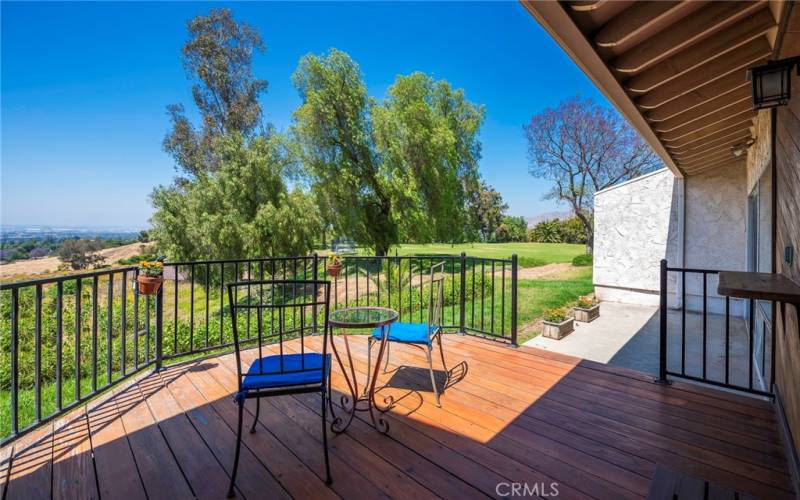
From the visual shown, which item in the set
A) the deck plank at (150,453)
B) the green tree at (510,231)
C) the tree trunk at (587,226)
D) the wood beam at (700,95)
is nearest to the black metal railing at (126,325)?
the deck plank at (150,453)

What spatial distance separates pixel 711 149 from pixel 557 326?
342 centimetres

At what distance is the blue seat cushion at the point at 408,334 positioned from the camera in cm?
252

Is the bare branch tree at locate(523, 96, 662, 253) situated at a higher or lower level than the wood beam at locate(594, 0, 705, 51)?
Answer: higher

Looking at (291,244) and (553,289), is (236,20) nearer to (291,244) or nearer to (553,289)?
(291,244)

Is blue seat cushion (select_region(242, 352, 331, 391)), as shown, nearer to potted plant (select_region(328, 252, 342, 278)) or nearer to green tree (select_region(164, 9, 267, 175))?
potted plant (select_region(328, 252, 342, 278))

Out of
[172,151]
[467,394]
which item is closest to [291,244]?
[172,151]

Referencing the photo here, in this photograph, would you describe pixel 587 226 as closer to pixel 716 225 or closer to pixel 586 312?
pixel 716 225

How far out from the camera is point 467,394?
264cm

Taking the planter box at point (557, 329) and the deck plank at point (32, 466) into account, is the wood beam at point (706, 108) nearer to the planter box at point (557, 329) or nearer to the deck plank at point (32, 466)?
the planter box at point (557, 329)

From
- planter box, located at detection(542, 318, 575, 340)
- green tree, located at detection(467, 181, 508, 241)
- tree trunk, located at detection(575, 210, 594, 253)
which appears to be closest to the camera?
planter box, located at detection(542, 318, 575, 340)

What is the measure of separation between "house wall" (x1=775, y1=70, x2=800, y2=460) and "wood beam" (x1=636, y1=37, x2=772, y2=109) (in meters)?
0.43

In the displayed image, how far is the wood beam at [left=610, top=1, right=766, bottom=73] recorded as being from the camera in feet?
6.21

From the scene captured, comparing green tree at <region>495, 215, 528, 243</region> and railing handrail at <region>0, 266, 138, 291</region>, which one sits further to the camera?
green tree at <region>495, 215, 528, 243</region>

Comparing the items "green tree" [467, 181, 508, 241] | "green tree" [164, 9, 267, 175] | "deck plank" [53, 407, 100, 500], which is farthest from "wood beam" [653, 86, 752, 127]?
"green tree" [467, 181, 508, 241]
